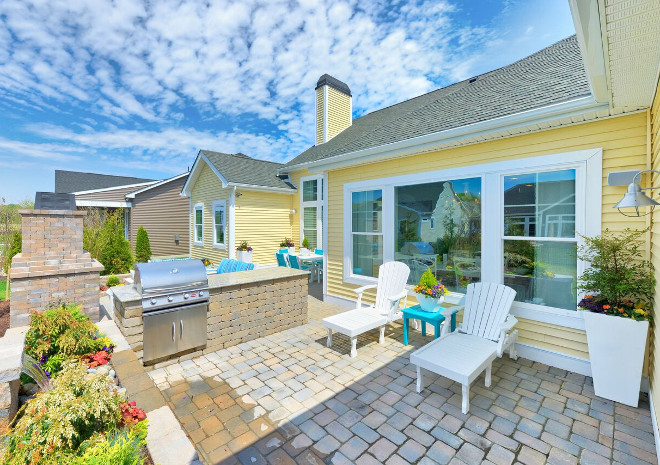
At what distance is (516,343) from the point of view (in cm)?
388

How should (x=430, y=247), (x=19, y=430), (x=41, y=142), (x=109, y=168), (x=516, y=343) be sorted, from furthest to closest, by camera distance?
(x=109, y=168) < (x=41, y=142) < (x=430, y=247) < (x=516, y=343) < (x=19, y=430)

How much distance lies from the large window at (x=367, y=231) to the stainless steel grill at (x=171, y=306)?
320cm

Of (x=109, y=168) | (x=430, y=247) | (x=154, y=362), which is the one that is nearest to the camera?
(x=154, y=362)

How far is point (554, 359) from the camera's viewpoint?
3.60 meters

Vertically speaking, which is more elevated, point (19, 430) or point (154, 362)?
point (19, 430)

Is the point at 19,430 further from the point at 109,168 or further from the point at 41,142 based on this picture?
the point at 109,168

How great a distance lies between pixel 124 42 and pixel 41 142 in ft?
67.8

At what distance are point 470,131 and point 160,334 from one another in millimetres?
4918

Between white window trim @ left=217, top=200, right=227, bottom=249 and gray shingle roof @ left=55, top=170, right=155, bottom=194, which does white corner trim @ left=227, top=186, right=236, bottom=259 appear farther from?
gray shingle roof @ left=55, top=170, right=155, bottom=194

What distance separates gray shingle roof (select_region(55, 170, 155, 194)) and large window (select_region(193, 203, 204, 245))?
37.4 feet

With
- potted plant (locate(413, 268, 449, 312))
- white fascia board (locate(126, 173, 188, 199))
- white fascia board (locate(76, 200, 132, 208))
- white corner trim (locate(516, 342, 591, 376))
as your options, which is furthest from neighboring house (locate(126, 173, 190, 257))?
white corner trim (locate(516, 342, 591, 376))

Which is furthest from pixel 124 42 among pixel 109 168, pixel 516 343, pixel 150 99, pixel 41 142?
pixel 109 168

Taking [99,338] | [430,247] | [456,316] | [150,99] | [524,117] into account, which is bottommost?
[456,316]

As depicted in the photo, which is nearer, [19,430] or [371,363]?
[19,430]
